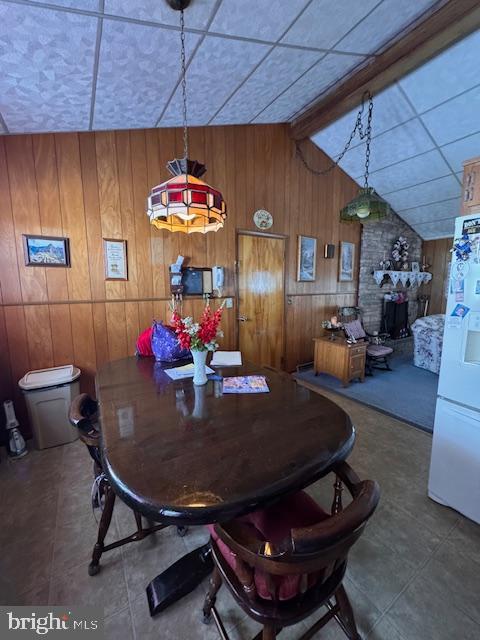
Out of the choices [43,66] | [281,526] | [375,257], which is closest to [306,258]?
[375,257]

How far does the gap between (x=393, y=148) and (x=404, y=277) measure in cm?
258

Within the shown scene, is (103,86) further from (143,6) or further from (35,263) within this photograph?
(35,263)

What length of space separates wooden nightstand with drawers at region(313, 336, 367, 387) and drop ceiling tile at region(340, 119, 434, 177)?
2.70 metres

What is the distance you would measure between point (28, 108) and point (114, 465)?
252 cm

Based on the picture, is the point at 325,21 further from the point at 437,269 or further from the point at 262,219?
the point at 437,269

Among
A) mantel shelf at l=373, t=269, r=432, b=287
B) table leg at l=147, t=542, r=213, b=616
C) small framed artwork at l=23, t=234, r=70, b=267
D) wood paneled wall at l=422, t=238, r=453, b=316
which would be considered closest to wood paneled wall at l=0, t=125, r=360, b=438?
small framed artwork at l=23, t=234, r=70, b=267

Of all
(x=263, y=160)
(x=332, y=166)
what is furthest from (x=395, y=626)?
(x=332, y=166)

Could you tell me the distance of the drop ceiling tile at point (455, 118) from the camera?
9.35 feet

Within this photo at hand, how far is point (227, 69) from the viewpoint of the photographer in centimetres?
210

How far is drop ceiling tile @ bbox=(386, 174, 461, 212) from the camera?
4031 mm

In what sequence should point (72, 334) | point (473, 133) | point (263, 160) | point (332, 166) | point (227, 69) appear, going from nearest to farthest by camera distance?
point (227, 69)
point (72, 334)
point (473, 133)
point (263, 160)
point (332, 166)

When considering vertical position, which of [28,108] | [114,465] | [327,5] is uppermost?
[327,5]

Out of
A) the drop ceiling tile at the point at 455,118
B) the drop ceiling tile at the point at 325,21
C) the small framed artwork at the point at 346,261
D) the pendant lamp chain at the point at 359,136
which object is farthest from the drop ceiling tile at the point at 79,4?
the small framed artwork at the point at 346,261

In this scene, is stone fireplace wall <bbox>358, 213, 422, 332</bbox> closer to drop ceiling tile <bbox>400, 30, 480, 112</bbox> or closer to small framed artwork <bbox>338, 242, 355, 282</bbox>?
small framed artwork <bbox>338, 242, 355, 282</bbox>
